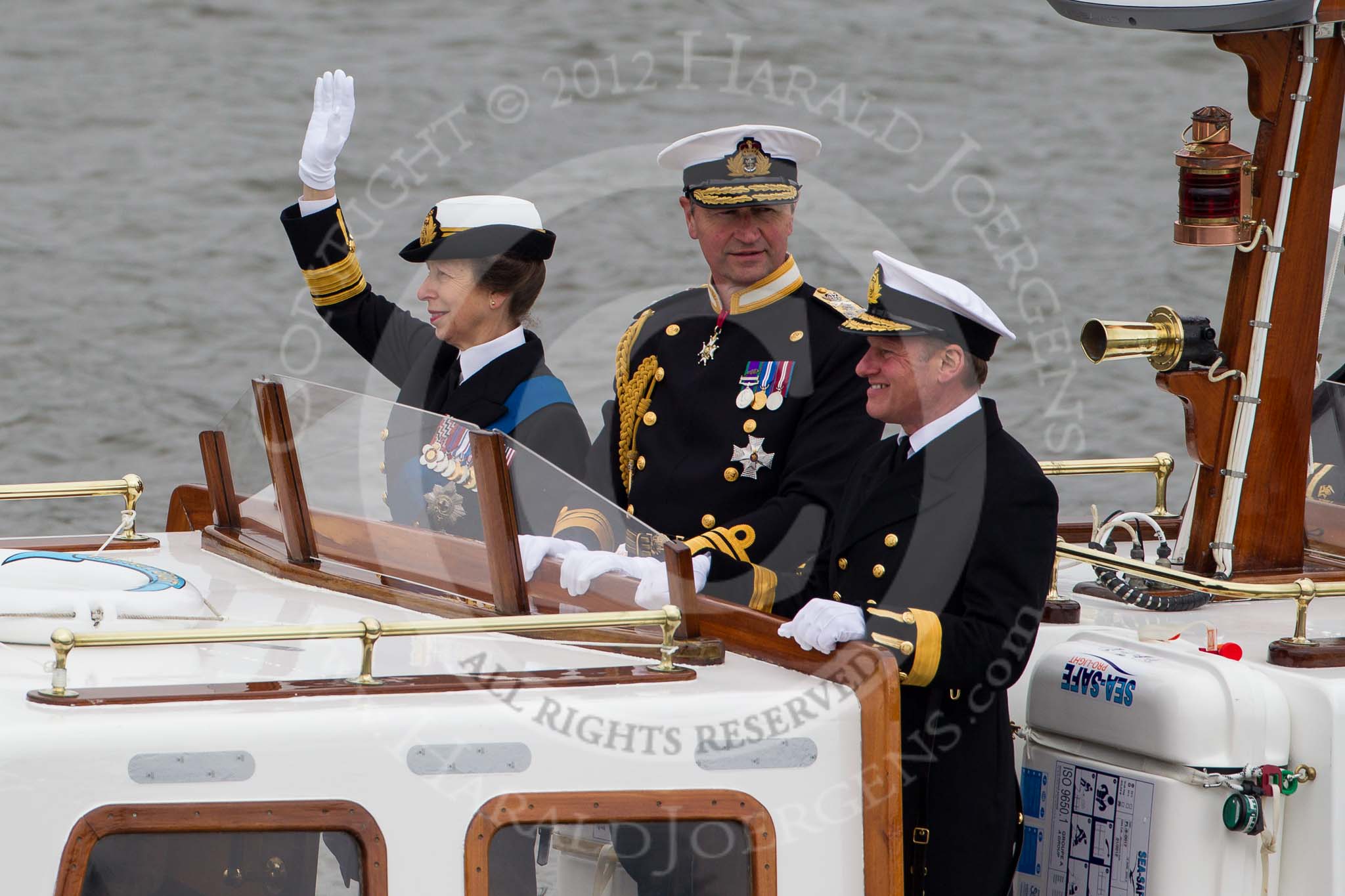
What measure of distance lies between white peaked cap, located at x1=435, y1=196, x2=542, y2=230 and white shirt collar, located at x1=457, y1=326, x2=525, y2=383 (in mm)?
245

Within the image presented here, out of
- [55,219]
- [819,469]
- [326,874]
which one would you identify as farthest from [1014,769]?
[55,219]

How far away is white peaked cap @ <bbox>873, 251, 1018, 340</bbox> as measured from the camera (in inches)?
121

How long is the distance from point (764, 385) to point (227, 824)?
160cm

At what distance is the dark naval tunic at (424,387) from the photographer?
340 cm

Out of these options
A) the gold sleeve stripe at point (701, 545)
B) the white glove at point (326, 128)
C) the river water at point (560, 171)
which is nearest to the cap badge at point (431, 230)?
the white glove at point (326, 128)

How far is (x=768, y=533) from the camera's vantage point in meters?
3.54

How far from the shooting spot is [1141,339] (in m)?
3.96

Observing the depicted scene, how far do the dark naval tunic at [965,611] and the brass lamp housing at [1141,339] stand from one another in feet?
2.78

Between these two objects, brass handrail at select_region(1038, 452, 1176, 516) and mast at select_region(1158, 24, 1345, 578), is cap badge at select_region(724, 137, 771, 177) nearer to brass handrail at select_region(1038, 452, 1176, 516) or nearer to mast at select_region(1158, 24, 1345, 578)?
brass handrail at select_region(1038, 452, 1176, 516)

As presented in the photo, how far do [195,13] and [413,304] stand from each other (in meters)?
9.19

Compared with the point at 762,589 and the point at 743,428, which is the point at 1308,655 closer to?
the point at 762,589

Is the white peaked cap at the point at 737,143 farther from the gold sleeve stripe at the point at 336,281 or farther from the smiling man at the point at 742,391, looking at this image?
the gold sleeve stripe at the point at 336,281

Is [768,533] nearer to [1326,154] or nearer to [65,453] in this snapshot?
[1326,154]

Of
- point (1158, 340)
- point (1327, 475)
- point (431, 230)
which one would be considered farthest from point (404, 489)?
point (1327, 475)
